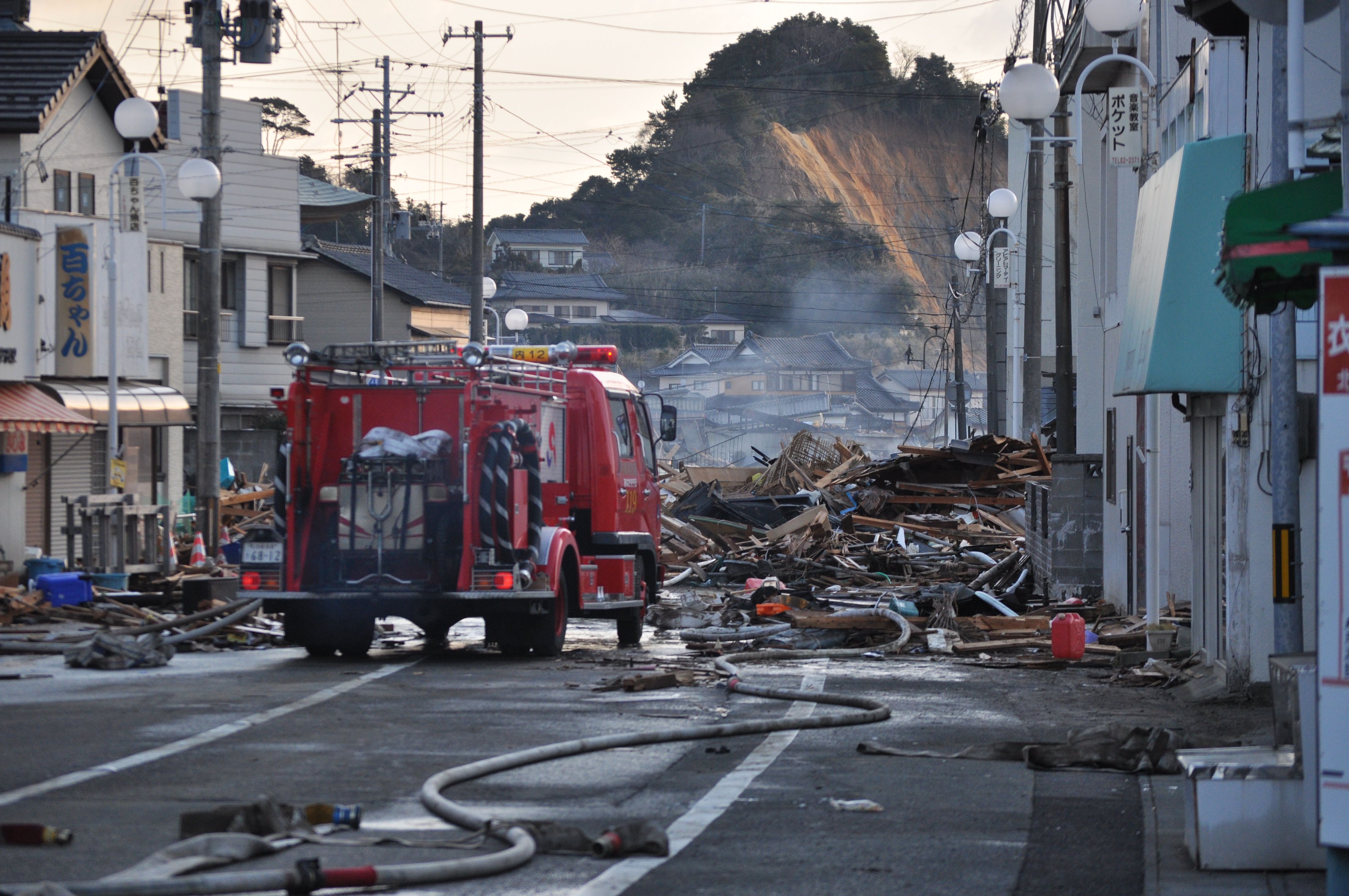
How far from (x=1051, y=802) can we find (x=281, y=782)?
13.5 ft


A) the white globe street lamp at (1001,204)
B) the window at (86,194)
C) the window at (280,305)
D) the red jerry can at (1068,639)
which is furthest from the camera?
the window at (280,305)

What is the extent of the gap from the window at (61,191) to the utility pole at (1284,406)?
80.6 feet

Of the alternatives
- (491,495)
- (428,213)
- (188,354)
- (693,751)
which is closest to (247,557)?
(491,495)

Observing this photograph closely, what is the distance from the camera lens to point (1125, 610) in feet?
64.6

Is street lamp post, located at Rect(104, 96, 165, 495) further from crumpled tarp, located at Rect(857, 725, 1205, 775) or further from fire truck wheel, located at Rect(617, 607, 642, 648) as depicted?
crumpled tarp, located at Rect(857, 725, 1205, 775)

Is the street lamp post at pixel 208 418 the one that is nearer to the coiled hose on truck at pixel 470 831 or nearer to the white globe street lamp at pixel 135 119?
the white globe street lamp at pixel 135 119

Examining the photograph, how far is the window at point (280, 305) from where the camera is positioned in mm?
43031

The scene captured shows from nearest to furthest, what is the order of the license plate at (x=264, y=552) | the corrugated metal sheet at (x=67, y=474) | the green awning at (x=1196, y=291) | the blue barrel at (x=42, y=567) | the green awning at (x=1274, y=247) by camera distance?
the green awning at (x=1274, y=247)
the green awning at (x=1196, y=291)
the license plate at (x=264, y=552)
the blue barrel at (x=42, y=567)
the corrugated metal sheet at (x=67, y=474)

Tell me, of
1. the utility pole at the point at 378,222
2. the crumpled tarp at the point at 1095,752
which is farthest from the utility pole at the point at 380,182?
the crumpled tarp at the point at 1095,752

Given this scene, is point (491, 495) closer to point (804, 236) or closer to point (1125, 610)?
point (1125, 610)

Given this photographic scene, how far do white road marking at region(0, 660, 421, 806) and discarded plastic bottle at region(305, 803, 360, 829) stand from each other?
5.19ft

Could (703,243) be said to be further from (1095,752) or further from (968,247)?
(1095,752)

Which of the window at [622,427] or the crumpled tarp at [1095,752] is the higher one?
the window at [622,427]

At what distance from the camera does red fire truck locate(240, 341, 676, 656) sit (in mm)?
14766
